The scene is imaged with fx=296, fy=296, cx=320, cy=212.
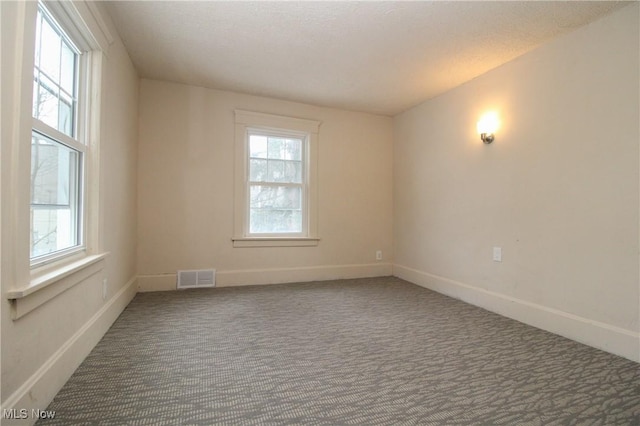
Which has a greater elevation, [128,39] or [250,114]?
[128,39]

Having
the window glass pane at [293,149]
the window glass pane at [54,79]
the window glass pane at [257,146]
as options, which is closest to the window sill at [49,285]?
the window glass pane at [54,79]

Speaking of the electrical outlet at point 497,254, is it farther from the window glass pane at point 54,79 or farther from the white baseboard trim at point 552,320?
the window glass pane at point 54,79

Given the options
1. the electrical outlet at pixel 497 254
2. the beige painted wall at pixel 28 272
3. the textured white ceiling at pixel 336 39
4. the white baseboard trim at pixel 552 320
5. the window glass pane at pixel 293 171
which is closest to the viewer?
the beige painted wall at pixel 28 272

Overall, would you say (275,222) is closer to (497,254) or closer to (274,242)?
(274,242)

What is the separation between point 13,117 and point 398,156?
393 centimetres

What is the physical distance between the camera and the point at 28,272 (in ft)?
4.11

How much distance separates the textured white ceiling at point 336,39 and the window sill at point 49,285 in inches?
71.3

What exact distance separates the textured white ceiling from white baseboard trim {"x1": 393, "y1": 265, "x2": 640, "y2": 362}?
2167 millimetres

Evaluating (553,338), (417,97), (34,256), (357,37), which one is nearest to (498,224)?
(553,338)

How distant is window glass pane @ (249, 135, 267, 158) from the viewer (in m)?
3.77

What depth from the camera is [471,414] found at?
4.41 ft

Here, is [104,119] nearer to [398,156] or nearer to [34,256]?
[34,256]

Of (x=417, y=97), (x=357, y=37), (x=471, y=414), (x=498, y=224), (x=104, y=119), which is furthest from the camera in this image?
(x=417, y=97)

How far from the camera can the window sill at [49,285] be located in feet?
3.75
